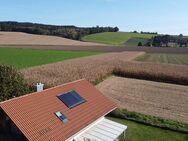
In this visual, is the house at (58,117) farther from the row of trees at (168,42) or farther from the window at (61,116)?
the row of trees at (168,42)

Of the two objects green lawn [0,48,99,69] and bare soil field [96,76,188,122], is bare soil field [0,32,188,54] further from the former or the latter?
bare soil field [96,76,188,122]

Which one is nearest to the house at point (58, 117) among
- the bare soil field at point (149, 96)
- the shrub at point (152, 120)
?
the shrub at point (152, 120)

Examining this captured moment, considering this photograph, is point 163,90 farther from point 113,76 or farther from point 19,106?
point 19,106

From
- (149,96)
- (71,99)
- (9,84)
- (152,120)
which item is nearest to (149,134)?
(152,120)

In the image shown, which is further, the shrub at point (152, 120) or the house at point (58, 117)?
the shrub at point (152, 120)

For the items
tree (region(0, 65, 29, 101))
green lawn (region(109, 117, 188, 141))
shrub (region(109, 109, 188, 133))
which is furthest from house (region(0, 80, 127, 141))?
shrub (region(109, 109, 188, 133))

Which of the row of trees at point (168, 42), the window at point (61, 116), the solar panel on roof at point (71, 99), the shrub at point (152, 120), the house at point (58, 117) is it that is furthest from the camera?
the row of trees at point (168, 42)

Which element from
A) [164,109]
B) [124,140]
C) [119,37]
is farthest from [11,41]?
[124,140]
